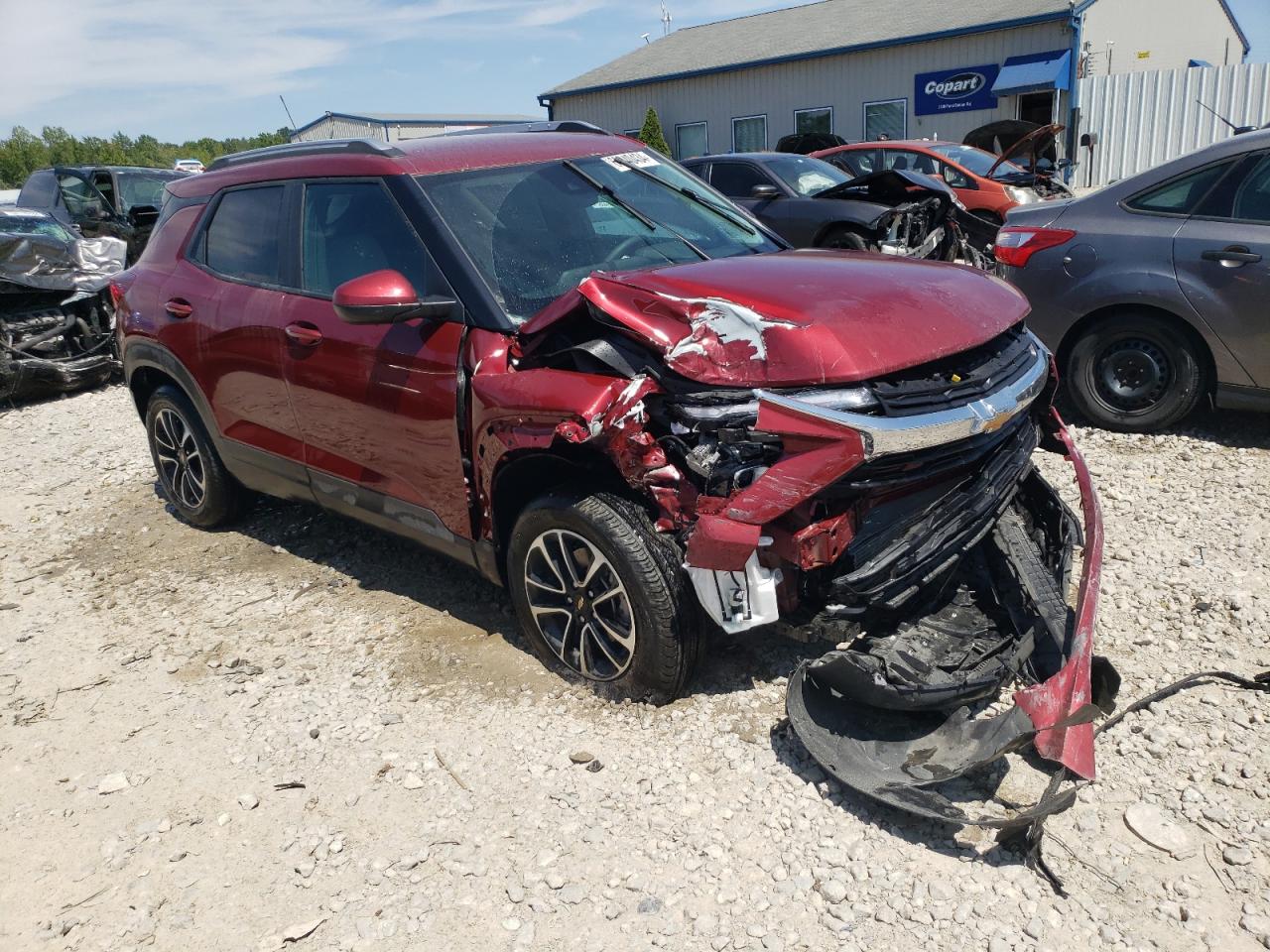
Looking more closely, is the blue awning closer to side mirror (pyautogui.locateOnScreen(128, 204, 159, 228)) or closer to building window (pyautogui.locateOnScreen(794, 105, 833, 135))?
building window (pyautogui.locateOnScreen(794, 105, 833, 135))

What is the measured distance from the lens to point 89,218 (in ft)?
43.2

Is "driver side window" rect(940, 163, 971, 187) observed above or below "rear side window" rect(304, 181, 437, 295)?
below

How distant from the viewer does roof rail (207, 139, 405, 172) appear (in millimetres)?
3895

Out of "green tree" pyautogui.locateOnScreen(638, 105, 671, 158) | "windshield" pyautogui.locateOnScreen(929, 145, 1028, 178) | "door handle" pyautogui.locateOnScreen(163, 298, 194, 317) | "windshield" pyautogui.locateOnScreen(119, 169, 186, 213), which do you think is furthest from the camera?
"green tree" pyautogui.locateOnScreen(638, 105, 671, 158)

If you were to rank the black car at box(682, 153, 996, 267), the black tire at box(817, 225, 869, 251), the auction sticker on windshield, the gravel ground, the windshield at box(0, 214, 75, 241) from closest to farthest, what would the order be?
the gravel ground
the auction sticker on windshield
the black car at box(682, 153, 996, 267)
the black tire at box(817, 225, 869, 251)
the windshield at box(0, 214, 75, 241)

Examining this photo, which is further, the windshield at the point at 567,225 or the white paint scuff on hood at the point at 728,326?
the windshield at the point at 567,225

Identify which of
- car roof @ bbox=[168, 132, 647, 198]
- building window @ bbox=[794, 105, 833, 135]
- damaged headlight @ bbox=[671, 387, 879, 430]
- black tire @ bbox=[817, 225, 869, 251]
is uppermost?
building window @ bbox=[794, 105, 833, 135]

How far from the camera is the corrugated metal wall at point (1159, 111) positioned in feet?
59.9

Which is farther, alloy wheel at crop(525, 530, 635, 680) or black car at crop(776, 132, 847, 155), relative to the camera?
black car at crop(776, 132, 847, 155)

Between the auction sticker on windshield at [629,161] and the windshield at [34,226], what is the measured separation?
792cm

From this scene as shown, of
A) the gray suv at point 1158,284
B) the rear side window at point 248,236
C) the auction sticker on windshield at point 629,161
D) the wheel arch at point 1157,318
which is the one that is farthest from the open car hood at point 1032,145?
the rear side window at point 248,236

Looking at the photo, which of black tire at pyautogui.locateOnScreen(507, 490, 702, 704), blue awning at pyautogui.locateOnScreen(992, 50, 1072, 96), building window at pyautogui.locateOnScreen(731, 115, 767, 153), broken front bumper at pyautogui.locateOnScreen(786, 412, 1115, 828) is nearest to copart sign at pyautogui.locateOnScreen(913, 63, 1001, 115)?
blue awning at pyautogui.locateOnScreen(992, 50, 1072, 96)

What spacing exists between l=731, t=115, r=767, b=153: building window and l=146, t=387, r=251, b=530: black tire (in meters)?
23.2

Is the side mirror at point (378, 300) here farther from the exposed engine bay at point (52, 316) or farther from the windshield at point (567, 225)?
the exposed engine bay at point (52, 316)
